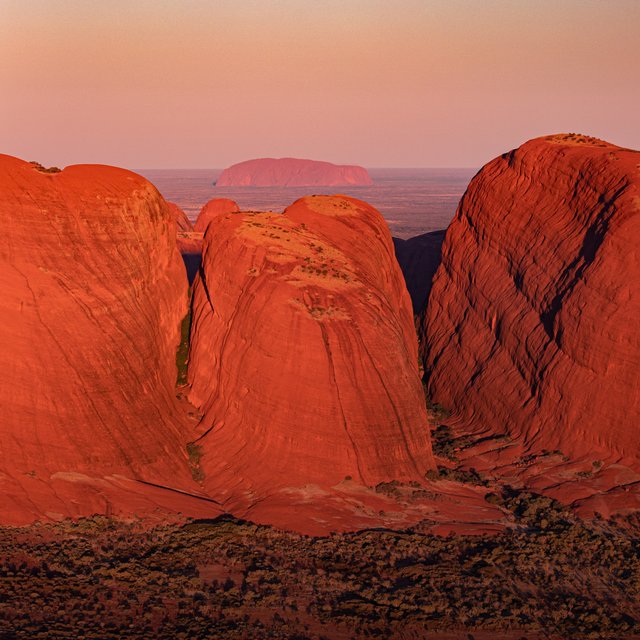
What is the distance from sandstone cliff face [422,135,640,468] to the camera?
29.2m

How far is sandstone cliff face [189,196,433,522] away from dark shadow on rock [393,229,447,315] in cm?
1627

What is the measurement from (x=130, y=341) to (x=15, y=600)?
1128 centimetres

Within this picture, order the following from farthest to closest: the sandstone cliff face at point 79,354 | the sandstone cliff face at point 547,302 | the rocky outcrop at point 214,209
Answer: the rocky outcrop at point 214,209, the sandstone cliff face at point 547,302, the sandstone cliff face at point 79,354

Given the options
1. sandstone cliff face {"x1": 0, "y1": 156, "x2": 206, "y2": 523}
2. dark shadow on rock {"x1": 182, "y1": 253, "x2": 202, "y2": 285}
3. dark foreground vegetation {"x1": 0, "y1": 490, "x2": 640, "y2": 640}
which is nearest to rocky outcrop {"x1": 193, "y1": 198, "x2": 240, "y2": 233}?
dark shadow on rock {"x1": 182, "y1": 253, "x2": 202, "y2": 285}

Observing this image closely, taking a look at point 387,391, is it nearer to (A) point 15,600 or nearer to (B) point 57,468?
(B) point 57,468

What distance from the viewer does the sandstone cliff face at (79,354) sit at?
23.5m

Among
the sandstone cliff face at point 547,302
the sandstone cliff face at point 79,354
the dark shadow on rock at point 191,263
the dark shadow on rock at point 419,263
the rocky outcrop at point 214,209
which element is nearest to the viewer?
the sandstone cliff face at point 79,354

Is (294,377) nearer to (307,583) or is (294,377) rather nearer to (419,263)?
(307,583)

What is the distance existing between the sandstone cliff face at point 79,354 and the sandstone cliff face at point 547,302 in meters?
15.9

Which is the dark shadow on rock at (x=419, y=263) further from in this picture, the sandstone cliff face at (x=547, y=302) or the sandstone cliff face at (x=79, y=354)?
the sandstone cliff face at (x=79, y=354)

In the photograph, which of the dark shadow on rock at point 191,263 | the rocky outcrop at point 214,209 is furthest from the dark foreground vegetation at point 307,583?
the rocky outcrop at point 214,209

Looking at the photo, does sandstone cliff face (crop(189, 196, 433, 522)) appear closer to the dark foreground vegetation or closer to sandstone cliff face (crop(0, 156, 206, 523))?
sandstone cliff face (crop(0, 156, 206, 523))

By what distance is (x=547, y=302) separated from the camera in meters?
32.5

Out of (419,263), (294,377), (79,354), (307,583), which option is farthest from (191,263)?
(307,583)
